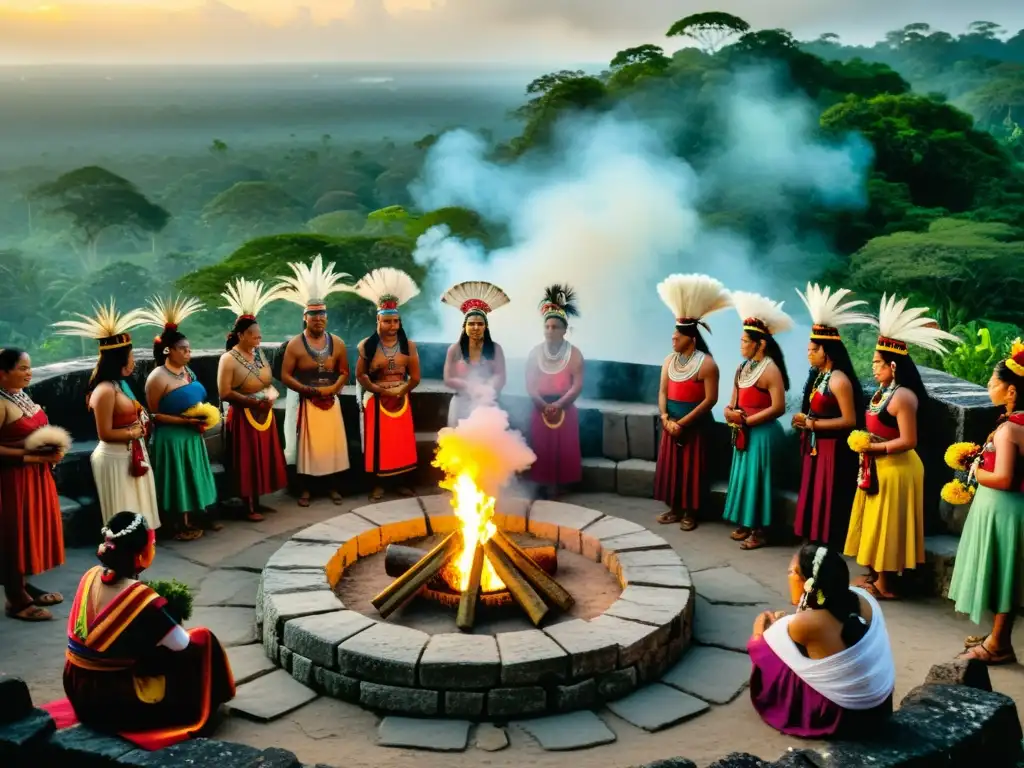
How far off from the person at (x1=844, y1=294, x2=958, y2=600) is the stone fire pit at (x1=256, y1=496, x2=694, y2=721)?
126cm

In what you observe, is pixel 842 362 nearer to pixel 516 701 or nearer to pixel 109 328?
pixel 516 701

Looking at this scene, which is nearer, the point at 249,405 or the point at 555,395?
the point at 249,405

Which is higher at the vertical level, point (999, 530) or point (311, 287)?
point (311, 287)

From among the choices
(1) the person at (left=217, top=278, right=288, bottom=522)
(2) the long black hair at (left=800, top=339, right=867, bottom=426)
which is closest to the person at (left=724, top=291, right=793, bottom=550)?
(2) the long black hair at (left=800, top=339, right=867, bottom=426)

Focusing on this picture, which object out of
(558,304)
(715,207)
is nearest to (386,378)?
(558,304)

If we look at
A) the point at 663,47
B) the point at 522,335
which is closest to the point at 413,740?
the point at 522,335

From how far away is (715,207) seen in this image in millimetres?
20984

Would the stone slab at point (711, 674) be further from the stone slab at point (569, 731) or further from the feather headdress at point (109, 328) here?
the feather headdress at point (109, 328)

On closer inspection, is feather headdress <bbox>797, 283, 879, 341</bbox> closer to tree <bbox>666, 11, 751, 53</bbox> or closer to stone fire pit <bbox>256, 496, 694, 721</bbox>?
stone fire pit <bbox>256, 496, 694, 721</bbox>

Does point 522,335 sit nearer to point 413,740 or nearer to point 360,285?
point 360,285

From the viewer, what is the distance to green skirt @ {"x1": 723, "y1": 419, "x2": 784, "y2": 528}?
7156 mm

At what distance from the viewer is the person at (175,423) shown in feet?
23.0

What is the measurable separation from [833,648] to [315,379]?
474 cm

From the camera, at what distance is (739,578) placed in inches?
264
